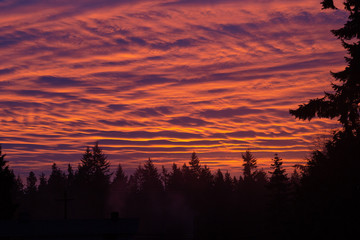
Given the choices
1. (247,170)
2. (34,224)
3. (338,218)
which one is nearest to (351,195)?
(338,218)

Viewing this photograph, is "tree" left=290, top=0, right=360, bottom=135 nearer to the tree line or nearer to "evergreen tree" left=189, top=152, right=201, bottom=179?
the tree line

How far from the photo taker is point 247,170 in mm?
133500

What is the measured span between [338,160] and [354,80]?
4.57 meters

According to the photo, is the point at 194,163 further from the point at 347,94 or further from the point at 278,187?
the point at 347,94

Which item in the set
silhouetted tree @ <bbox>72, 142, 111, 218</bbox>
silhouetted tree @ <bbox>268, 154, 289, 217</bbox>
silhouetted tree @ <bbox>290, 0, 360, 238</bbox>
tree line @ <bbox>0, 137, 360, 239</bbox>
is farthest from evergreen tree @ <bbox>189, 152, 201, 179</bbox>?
silhouetted tree @ <bbox>290, 0, 360, 238</bbox>

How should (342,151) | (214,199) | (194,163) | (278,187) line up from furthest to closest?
(194,163), (214,199), (278,187), (342,151)

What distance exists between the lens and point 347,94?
2622cm

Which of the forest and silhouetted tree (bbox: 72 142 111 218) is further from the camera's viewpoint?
silhouetted tree (bbox: 72 142 111 218)

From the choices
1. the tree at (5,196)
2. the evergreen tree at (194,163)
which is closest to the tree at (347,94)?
the tree at (5,196)

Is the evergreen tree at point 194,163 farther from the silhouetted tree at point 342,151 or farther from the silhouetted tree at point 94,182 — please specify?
the silhouetted tree at point 342,151

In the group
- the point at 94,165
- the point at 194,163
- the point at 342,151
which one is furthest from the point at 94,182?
the point at 342,151

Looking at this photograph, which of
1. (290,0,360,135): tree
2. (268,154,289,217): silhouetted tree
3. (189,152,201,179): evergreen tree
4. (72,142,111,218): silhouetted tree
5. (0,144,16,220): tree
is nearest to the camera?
(290,0,360,135): tree

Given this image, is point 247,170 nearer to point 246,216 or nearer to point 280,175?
point 246,216

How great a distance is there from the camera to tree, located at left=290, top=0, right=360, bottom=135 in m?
Result: 25.3
